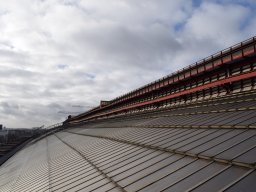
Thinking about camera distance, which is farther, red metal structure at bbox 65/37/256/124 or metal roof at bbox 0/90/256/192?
red metal structure at bbox 65/37/256/124

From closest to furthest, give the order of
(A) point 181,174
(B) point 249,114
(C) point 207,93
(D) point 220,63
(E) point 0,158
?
(A) point 181,174
(B) point 249,114
(D) point 220,63
(C) point 207,93
(E) point 0,158

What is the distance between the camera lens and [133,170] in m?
12.7

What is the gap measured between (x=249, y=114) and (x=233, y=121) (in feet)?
2.55

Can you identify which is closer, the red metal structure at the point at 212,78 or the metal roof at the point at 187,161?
the metal roof at the point at 187,161

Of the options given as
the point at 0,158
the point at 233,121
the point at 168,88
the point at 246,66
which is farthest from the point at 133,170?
the point at 0,158

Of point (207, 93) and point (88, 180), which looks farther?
point (207, 93)

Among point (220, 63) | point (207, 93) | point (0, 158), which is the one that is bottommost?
point (0, 158)

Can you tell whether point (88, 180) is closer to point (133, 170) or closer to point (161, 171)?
point (133, 170)

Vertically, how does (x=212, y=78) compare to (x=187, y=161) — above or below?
above

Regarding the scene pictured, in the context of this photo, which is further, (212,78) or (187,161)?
(212,78)

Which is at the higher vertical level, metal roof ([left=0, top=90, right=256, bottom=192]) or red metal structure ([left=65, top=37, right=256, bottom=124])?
red metal structure ([left=65, top=37, right=256, bottom=124])

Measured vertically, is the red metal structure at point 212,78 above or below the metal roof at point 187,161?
above

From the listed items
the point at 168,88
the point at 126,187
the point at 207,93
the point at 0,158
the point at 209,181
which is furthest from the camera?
the point at 0,158

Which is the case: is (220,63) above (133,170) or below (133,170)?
above
